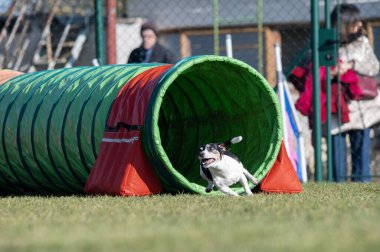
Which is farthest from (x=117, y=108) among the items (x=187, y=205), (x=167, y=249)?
(x=167, y=249)

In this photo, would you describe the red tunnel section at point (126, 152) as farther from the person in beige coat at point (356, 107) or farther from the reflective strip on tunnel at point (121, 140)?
the person in beige coat at point (356, 107)

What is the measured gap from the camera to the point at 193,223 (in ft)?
15.6

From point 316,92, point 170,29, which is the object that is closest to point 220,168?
point 316,92

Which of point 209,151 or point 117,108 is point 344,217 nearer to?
point 209,151

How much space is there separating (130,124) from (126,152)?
0.22 meters

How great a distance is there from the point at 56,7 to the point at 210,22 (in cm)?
284

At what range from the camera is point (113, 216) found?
5.31 metres

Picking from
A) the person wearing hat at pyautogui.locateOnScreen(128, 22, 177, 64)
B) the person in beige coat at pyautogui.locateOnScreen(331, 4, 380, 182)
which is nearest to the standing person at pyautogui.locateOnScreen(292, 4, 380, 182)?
the person in beige coat at pyautogui.locateOnScreen(331, 4, 380, 182)

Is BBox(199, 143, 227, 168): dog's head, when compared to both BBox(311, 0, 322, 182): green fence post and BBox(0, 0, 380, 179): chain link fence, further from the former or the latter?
BBox(0, 0, 380, 179): chain link fence

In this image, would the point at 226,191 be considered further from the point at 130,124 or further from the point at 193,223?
the point at 193,223

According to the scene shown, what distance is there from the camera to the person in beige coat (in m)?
10.4

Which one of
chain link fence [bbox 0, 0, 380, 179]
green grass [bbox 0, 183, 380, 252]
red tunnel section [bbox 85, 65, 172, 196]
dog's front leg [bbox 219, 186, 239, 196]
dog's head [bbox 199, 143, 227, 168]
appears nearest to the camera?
green grass [bbox 0, 183, 380, 252]

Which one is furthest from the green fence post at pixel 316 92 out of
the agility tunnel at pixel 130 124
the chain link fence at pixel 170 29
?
the chain link fence at pixel 170 29

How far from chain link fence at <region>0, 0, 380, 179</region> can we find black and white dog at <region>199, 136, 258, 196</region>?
6.62 m
